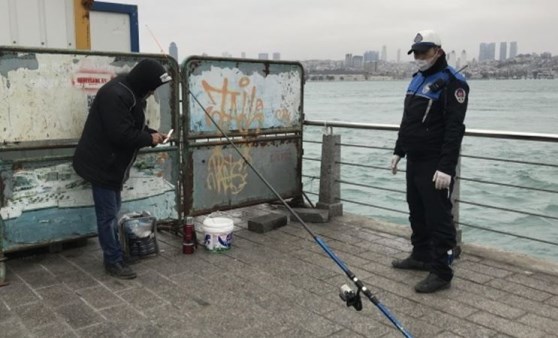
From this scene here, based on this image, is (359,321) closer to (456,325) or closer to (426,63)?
(456,325)

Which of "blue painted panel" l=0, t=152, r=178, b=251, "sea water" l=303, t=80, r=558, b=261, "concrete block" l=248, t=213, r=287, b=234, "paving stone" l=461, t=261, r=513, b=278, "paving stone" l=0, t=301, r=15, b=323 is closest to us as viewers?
"paving stone" l=0, t=301, r=15, b=323

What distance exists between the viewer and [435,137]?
4.23 metres

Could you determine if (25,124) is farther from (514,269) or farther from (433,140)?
(514,269)

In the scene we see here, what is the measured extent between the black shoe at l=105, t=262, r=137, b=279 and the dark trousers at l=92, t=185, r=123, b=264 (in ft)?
0.12

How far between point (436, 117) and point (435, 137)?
0.16m

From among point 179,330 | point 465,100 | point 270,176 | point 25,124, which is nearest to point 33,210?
point 25,124

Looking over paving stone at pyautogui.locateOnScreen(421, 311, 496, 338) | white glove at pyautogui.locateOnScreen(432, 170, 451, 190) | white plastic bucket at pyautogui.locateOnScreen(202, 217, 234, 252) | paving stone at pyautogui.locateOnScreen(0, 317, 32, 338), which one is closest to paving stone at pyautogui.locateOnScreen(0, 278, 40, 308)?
paving stone at pyautogui.locateOnScreen(0, 317, 32, 338)

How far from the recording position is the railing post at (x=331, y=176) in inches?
259

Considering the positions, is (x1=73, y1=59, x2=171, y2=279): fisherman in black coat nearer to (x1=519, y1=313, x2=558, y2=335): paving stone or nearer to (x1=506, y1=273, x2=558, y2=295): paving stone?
(x1=519, y1=313, x2=558, y2=335): paving stone

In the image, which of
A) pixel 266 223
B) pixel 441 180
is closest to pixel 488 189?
pixel 266 223

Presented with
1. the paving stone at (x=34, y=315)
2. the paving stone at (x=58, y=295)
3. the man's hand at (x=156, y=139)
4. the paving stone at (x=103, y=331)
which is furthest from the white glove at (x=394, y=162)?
the paving stone at (x=34, y=315)

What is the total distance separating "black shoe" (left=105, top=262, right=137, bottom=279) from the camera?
4469 millimetres

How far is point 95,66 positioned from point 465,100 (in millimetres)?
3206

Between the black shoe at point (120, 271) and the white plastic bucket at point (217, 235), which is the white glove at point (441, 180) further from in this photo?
the black shoe at point (120, 271)
